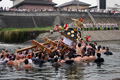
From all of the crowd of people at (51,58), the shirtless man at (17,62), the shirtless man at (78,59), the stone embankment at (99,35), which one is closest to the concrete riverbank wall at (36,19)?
the stone embankment at (99,35)

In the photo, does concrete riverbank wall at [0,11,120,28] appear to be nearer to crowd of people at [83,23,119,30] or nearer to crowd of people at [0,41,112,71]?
Result: crowd of people at [83,23,119,30]

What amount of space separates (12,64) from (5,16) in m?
33.6

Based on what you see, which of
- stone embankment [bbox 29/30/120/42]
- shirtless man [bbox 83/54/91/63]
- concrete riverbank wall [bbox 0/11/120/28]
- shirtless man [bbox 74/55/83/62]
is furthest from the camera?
concrete riverbank wall [bbox 0/11/120/28]

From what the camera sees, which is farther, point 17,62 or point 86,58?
point 86,58

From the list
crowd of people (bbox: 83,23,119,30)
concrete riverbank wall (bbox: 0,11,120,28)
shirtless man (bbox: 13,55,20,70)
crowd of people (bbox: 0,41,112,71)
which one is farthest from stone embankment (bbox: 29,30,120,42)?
shirtless man (bbox: 13,55,20,70)

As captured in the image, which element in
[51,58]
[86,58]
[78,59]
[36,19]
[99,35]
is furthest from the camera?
[36,19]

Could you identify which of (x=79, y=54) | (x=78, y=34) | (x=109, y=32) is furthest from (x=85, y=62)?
(x=109, y=32)

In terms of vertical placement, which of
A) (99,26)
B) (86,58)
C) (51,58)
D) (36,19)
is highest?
(36,19)

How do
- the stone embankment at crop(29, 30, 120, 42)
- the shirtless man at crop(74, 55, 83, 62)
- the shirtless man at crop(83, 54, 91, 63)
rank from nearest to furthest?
the shirtless man at crop(74, 55, 83, 62) < the shirtless man at crop(83, 54, 91, 63) < the stone embankment at crop(29, 30, 120, 42)

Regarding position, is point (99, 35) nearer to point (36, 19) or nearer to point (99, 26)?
point (99, 26)

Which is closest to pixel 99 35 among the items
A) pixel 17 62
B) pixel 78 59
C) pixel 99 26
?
pixel 99 26

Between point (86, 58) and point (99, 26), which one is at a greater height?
point (99, 26)

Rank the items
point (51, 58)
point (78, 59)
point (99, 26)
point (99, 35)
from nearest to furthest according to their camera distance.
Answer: point (51, 58) → point (78, 59) → point (99, 35) → point (99, 26)

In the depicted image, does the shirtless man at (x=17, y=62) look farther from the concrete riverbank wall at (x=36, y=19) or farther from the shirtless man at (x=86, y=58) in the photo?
the concrete riverbank wall at (x=36, y=19)
